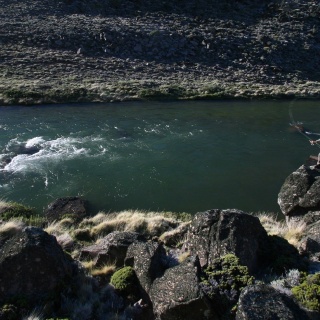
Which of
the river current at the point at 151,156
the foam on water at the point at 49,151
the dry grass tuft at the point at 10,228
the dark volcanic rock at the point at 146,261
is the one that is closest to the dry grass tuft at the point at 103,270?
the dark volcanic rock at the point at 146,261

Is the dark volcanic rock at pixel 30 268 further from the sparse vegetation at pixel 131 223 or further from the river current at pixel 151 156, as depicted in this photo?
the river current at pixel 151 156

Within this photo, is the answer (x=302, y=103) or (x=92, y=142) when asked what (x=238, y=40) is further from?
(x=92, y=142)

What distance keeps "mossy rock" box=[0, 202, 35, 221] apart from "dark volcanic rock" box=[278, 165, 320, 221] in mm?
11845

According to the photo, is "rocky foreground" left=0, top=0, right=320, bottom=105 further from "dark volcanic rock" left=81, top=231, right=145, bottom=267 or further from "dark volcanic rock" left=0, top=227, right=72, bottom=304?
"dark volcanic rock" left=0, top=227, right=72, bottom=304

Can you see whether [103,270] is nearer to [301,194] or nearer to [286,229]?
[286,229]

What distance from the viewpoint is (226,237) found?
1059 centimetres

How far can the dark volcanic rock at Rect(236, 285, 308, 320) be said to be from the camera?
7.08 metres

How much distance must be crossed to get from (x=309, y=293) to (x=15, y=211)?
14.1 m

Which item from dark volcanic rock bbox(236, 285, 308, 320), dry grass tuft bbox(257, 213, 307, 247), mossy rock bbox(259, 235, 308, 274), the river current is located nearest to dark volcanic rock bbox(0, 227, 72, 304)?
dark volcanic rock bbox(236, 285, 308, 320)

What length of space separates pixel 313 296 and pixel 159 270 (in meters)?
3.65

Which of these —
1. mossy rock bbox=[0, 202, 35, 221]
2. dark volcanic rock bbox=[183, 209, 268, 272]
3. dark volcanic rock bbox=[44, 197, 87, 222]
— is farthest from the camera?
dark volcanic rock bbox=[44, 197, 87, 222]

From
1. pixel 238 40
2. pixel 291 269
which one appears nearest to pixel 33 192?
pixel 291 269

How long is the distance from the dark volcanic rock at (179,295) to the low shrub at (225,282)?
0.96ft

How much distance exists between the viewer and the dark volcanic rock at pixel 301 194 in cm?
1630
